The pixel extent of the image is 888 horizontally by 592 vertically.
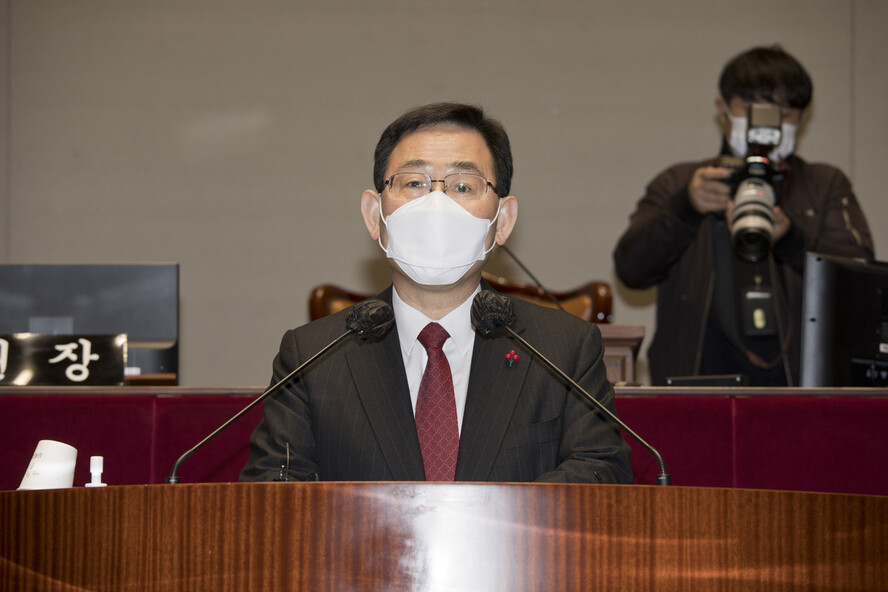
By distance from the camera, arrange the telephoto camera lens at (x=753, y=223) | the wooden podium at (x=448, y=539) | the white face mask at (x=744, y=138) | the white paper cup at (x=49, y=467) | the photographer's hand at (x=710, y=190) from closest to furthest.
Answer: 1. the wooden podium at (x=448, y=539)
2. the white paper cup at (x=49, y=467)
3. the telephoto camera lens at (x=753, y=223)
4. the photographer's hand at (x=710, y=190)
5. the white face mask at (x=744, y=138)

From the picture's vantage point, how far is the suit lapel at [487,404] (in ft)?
4.60

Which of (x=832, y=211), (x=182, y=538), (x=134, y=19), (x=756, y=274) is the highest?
(x=134, y=19)

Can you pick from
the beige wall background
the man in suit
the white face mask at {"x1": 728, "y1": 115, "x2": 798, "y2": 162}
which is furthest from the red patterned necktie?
the beige wall background

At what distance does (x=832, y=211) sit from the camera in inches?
108

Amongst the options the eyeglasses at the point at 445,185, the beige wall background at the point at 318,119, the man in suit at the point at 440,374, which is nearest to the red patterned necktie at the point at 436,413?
the man in suit at the point at 440,374

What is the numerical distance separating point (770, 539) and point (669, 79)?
380 centimetres

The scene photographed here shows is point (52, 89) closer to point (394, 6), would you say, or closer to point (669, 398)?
point (394, 6)

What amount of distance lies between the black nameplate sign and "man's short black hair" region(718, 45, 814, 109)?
1.75 m

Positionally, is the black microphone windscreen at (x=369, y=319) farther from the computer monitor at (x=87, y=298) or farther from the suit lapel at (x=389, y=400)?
the computer monitor at (x=87, y=298)

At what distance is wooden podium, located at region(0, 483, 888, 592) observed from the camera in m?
0.73

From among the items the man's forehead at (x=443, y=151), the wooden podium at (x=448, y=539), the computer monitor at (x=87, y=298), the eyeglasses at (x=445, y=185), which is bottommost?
the wooden podium at (x=448, y=539)

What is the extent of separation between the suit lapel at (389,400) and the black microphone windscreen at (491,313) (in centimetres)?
25

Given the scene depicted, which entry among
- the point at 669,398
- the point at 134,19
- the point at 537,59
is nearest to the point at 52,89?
the point at 134,19

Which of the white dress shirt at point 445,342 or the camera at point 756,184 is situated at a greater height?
the camera at point 756,184
